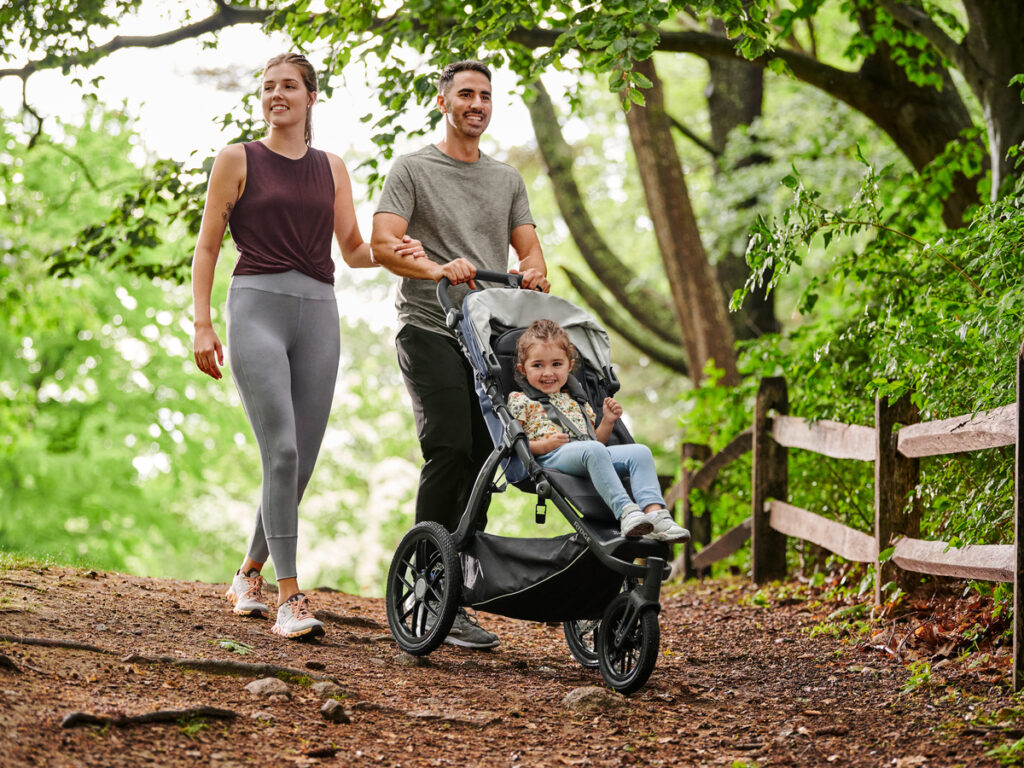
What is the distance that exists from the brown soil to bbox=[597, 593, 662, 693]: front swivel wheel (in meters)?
0.11

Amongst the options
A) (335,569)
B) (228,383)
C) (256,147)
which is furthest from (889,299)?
(335,569)

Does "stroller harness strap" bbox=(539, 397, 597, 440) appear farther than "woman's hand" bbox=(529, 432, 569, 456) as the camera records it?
Yes

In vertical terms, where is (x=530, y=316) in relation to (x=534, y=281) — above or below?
below

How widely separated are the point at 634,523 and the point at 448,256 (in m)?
1.75

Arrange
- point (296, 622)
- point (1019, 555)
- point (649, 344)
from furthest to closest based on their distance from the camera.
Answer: point (649, 344) → point (296, 622) → point (1019, 555)

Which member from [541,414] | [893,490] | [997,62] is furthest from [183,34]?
[893,490]

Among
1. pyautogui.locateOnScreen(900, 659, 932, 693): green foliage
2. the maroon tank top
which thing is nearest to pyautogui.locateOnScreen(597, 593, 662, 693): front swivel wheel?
pyautogui.locateOnScreen(900, 659, 932, 693): green foliage

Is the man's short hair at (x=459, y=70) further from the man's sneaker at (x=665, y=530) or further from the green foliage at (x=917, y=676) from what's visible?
the green foliage at (x=917, y=676)

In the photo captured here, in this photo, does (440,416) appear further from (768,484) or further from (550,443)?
(768,484)

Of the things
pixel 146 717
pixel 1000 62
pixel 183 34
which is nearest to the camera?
pixel 146 717

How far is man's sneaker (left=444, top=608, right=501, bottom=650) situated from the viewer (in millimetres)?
4852

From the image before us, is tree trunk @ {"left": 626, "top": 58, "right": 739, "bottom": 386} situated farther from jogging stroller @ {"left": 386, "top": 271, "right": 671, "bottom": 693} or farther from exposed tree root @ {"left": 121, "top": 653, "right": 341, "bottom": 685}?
exposed tree root @ {"left": 121, "top": 653, "right": 341, "bottom": 685}

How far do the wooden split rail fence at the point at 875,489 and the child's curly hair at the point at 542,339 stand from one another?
65.5 inches

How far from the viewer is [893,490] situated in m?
5.34
